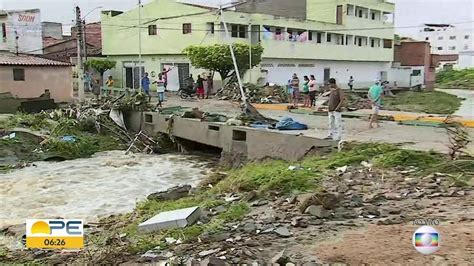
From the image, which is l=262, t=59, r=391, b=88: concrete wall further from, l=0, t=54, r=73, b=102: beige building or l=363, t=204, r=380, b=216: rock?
l=363, t=204, r=380, b=216: rock

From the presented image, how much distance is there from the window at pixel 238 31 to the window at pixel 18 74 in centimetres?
1378

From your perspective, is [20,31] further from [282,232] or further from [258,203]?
[282,232]

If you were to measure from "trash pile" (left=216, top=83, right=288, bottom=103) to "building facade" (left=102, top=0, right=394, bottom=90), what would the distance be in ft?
16.4

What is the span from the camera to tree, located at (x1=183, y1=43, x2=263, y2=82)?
3161cm

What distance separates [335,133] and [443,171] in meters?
3.96

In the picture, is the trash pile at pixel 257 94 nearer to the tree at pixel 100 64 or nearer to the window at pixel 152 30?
the window at pixel 152 30

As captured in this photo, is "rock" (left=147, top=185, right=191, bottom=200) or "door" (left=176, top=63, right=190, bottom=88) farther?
"door" (left=176, top=63, right=190, bottom=88)

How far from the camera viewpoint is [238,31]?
3850cm

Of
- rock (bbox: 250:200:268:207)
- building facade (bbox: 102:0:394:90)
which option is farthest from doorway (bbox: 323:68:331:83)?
rock (bbox: 250:200:268:207)

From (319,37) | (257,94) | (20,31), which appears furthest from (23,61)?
(319,37)

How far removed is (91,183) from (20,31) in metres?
25.2

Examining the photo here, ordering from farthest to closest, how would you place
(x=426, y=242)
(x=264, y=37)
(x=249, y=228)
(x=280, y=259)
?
(x=264, y=37), (x=249, y=228), (x=280, y=259), (x=426, y=242)

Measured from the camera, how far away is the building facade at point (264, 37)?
125 ft

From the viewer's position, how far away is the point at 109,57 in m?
45.1
